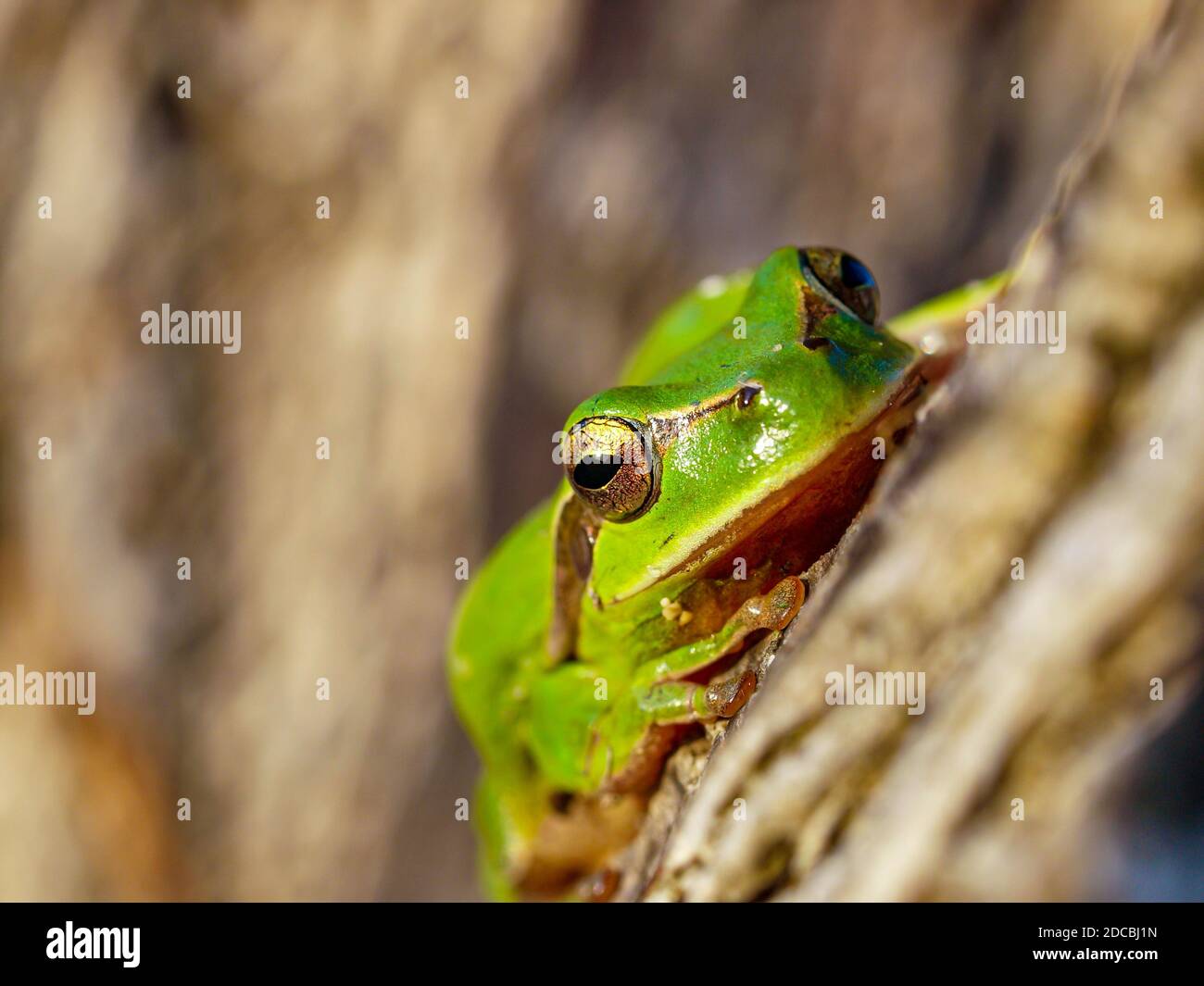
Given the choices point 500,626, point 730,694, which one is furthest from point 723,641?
point 500,626

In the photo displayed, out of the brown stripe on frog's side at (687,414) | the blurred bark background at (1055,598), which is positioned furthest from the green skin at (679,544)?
the blurred bark background at (1055,598)

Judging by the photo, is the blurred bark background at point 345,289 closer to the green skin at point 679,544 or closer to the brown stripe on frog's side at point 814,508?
the green skin at point 679,544

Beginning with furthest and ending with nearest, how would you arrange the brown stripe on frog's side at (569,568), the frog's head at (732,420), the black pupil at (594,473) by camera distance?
the brown stripe on frog's side at (569,568) < the black pupil at (594,473) < the frog's head at (732,420)

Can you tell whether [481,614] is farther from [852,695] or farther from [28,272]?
[28,272]

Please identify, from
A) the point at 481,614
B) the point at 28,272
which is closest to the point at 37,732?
the point at 28,272

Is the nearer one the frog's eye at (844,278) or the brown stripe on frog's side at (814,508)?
the brown stripe on frog's side at (814,508)

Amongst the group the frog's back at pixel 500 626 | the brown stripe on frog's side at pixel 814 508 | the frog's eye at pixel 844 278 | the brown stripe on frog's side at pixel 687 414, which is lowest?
the frog's back at pixel 500 626

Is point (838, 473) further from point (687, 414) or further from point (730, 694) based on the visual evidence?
point (730, 694)
